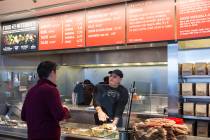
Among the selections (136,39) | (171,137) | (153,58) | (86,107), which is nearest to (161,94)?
(153,58)

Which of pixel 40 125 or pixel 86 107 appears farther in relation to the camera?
pixel 86 107

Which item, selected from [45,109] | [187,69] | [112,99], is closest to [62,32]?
[112,99]

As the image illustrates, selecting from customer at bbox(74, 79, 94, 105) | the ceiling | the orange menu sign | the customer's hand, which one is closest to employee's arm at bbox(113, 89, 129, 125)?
the customer's hand

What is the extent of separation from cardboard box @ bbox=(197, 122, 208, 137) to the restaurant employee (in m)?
1.55

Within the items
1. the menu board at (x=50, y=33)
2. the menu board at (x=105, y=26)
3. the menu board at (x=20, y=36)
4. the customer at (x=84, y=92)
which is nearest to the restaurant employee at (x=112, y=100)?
the menu board at (x=105, y=26)

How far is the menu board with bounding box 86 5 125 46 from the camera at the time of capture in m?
4.14

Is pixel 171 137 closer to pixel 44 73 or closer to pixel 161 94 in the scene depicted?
pixel 44 73

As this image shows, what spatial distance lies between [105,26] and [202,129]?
2.22 metres

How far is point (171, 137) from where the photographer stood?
2.44 metres

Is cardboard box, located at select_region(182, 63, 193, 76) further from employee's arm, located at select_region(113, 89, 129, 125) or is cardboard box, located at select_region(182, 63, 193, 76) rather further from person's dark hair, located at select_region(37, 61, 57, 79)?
person's dark hair, located at select_region(37, 61, 57, 79)

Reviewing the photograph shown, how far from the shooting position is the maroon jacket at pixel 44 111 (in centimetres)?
300

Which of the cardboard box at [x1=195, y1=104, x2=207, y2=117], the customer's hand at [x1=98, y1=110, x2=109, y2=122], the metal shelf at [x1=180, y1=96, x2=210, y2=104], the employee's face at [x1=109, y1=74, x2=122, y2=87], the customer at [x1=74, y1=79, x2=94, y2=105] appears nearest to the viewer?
the customer's hand at [x1=98, y1=110, x2=109, y2=122]

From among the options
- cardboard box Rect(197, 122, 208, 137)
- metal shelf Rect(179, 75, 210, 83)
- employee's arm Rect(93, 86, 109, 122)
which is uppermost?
metal shelf Rect(179, 75, 210, 83)

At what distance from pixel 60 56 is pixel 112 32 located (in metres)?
2.65
